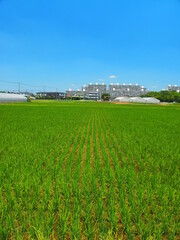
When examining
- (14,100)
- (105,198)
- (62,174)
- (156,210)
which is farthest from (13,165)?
(14,100)

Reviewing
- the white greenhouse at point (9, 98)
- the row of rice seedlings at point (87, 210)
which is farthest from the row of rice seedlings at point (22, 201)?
the white greenhouse at point (9, 98)

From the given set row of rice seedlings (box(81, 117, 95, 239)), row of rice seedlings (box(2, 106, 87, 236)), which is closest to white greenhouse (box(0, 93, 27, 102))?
row of rice seedlings (box(2, 106, 87, 236))

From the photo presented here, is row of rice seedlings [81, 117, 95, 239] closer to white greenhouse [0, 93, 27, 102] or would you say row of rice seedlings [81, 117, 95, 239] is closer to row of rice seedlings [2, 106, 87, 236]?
row of rice seedlings [2, 106, 87, 236]

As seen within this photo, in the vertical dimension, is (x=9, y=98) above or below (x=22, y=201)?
above

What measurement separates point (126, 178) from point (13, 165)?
10.9ft

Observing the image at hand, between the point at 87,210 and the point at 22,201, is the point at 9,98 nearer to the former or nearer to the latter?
the point at 22,201

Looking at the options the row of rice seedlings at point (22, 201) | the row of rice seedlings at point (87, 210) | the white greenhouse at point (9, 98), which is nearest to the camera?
the row of rice seedlings at point (87, 210)

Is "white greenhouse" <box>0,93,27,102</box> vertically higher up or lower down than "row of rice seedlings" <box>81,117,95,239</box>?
higher up

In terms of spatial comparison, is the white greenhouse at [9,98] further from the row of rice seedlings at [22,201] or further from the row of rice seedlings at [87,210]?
the row of rice seedlings at [87,210]

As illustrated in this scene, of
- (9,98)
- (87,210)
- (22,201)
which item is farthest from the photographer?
(9,98)

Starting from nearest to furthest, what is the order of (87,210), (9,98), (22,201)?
(87,210)
(22,201)
(9,98)

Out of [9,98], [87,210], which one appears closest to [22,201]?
[87,210]

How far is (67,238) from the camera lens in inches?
101

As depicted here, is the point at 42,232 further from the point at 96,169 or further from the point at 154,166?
the point at 154,166
